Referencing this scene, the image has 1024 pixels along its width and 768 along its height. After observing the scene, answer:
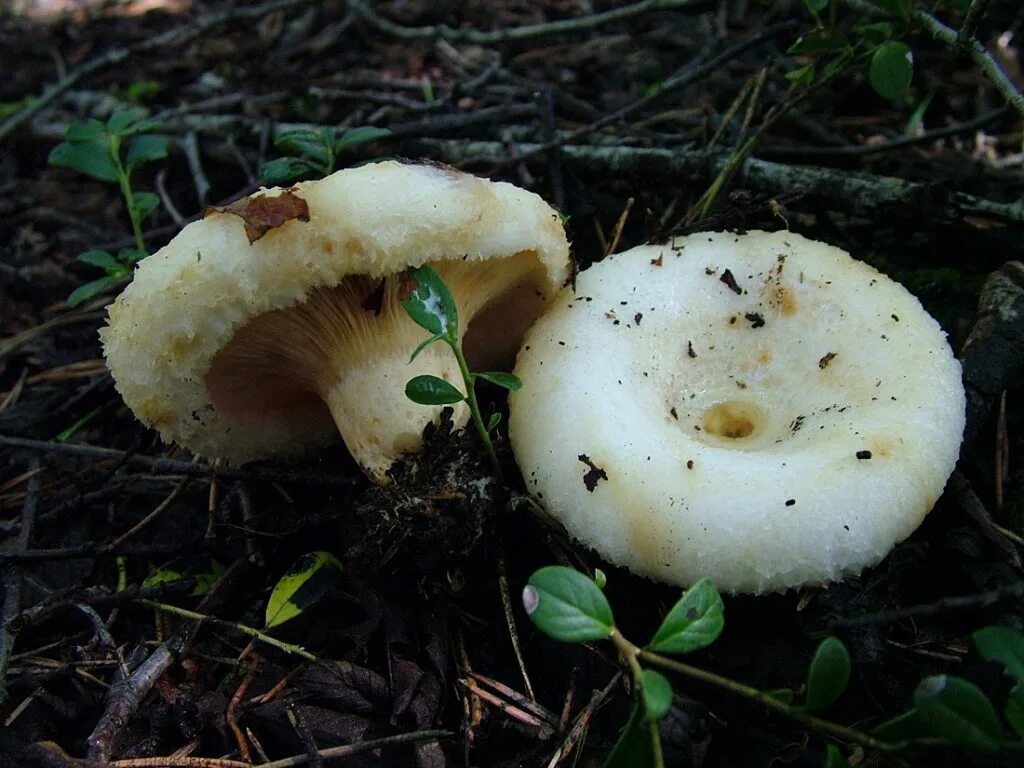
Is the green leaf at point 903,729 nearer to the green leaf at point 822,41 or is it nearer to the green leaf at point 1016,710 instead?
the green leaf at point 1016,710

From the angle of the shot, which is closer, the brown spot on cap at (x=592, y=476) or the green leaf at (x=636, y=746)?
the green leaf at (x=636, y=746)

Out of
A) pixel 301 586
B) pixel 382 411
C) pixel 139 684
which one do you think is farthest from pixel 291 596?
pixel 382 411

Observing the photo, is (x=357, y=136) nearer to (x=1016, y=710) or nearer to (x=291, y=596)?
(x=291, y=596)

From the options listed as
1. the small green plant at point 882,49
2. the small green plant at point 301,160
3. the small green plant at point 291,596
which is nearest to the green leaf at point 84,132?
the small green plant at point 301,160

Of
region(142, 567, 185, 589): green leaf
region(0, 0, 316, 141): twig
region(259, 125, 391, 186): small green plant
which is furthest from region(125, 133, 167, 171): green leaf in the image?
region(0, 0, 316, 141): twig

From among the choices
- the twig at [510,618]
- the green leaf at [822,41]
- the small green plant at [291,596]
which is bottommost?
the twig at [510,618]

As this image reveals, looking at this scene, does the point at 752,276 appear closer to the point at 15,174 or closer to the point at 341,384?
the point at 341,384

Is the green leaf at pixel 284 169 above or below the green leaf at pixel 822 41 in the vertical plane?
below
